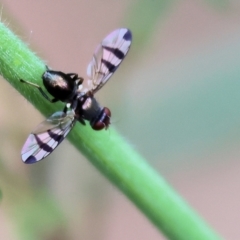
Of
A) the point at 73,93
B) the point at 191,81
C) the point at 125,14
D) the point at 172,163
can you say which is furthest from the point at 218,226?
the point at 73,93

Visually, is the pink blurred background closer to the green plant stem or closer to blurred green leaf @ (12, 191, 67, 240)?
blurred green leaf @ (12, 191, 67, 240)

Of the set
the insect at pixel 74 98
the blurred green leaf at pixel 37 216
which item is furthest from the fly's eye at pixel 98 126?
the blurred green leaf at pixel 37 216

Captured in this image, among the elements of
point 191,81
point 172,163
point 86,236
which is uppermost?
point 191,81

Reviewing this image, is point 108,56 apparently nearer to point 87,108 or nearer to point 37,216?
point 87,108

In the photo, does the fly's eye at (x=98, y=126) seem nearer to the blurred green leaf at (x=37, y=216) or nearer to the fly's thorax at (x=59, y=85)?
the fly's thorax at (x=59, y=85)

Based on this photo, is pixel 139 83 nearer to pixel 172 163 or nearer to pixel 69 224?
pixel 172 163

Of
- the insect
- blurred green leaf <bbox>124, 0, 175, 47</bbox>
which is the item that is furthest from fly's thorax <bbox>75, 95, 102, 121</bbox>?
blurred green leaf <bbox>124, 0, 175, 47</bbox>
